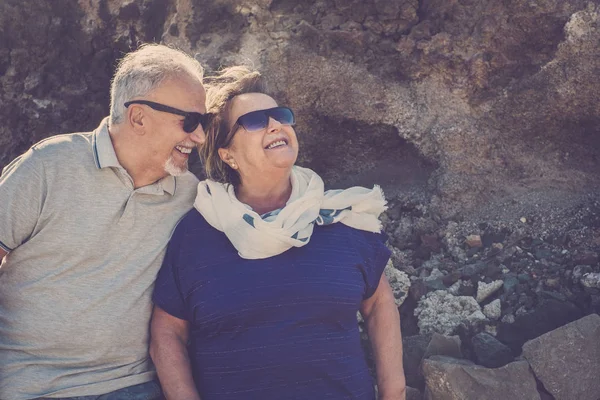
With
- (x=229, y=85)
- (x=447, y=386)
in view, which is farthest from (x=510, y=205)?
(x=229, y=85)

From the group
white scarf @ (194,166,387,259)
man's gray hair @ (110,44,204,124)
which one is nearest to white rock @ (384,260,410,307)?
white scarf @ (194,166,387,259)

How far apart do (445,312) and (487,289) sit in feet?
0.95

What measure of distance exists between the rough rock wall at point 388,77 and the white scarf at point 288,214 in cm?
147

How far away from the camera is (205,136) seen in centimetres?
314

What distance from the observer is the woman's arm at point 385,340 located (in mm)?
2959

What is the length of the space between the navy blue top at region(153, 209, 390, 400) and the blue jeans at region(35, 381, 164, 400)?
201 millimetres

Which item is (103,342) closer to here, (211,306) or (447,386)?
(211,306)

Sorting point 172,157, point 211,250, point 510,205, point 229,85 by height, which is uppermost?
point 229,85

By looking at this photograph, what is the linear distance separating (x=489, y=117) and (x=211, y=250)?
7.95ft

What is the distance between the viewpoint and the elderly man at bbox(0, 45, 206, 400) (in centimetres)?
270

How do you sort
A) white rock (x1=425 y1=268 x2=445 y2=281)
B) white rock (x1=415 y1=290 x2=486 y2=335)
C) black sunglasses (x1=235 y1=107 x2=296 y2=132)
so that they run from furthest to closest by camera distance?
white rock (x1=425 y1=268 x2=445 y2=281), white rock (x1=415 y1=290 x2=486 y2=335), black sunglasses (x1=235 y1=107 x2=296 y2=132)

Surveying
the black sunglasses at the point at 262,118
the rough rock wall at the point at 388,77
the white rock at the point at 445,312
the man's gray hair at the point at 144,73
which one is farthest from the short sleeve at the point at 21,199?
the white rock at the point at 445,312

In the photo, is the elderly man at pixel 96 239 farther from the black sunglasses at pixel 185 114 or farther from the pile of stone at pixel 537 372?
the pile of stone at pixel 537 372

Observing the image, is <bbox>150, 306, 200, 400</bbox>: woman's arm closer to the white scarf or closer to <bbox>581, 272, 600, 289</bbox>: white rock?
the white scarf
